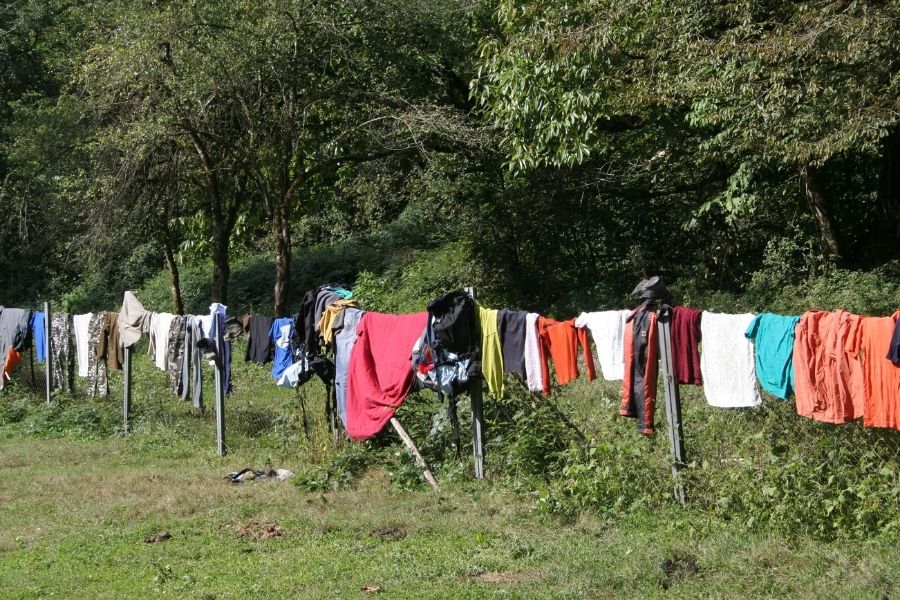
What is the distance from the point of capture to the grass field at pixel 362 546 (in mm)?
5973

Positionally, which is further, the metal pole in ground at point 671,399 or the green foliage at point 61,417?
the green foliage at point 61,417

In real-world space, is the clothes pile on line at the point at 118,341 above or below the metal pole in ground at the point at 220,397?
above

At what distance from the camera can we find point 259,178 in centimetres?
1948

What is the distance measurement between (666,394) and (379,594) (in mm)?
2565

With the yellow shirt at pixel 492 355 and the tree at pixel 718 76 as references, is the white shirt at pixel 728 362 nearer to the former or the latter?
the yellow shirt at pixel 492 355

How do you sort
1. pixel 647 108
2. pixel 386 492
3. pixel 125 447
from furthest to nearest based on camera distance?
pixel 647 108
pixel 125 447
pixel 386 492

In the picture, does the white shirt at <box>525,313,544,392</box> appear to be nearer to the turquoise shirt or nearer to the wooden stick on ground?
the wooden stick on ground

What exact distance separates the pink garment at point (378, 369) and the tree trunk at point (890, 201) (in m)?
11.0

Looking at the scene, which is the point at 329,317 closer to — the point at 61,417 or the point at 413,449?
the point at 413,449

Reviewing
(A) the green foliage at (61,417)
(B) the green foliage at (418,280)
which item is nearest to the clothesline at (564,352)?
(A) the green foliage at (61,417)

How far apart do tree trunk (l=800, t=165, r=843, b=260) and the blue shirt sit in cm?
963

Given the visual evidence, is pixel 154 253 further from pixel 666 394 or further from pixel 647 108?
pixel 666 394

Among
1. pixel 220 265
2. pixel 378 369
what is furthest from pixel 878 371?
pixel 220 265

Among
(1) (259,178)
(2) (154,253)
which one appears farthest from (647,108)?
(2) (154,253)
